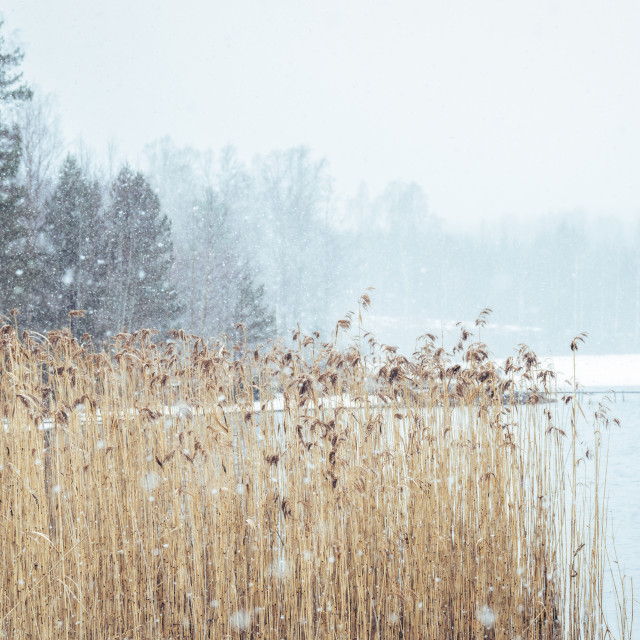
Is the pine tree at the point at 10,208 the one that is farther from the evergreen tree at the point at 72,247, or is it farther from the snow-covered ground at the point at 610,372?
the snow-covered ground at the point at 610,372

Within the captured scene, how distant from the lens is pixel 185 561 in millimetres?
2373

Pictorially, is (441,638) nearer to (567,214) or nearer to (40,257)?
(40,257)

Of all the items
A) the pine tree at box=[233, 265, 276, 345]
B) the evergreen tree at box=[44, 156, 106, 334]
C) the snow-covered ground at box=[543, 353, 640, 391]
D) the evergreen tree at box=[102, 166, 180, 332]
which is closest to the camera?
the evergreen tree at box=[44, 156, 106, 334]

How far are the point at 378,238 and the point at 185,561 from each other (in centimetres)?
2774

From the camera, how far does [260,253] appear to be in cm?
2159

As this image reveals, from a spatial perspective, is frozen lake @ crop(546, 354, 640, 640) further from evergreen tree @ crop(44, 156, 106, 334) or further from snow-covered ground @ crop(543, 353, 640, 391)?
evergreen tree @ crop(44, 156, 106, 334)

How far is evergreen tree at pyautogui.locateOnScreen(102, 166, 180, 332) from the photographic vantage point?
1319 centimetres

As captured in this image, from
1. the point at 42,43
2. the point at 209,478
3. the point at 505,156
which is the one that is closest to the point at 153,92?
the point at 42,43

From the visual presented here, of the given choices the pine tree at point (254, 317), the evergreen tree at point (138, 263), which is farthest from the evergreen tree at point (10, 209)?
the pine tree at point (254, 317)

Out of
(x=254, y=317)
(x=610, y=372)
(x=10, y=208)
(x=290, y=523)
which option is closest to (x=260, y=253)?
(x=254, y=317)

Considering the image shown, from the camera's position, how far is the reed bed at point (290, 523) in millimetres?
2336

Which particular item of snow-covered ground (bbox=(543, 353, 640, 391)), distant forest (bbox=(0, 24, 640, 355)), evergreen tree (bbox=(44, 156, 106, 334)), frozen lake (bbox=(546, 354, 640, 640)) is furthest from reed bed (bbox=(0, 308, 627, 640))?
snow-covered ground (bbox=(543, 353, 640, 391))

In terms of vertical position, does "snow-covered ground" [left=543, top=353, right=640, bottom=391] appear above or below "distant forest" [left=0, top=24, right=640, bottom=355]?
below

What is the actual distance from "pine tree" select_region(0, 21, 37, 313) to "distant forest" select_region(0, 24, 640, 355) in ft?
0.10
